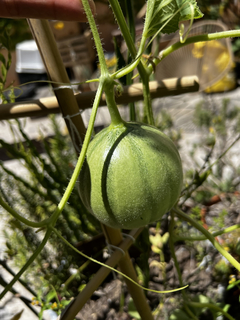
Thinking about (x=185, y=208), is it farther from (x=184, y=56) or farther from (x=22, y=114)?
(x=184, y=56)

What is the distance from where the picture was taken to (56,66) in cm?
57

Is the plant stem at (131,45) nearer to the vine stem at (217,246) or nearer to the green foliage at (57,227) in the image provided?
the vine stem at (217,246)

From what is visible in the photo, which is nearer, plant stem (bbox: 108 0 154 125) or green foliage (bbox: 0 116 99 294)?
plant stem (bbox: 108 0 154 125)

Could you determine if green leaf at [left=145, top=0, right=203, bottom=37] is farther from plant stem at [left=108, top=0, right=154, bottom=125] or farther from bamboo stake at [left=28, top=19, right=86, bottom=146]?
bamboo stake at [left=28, top=19, right=86, bottom=146]

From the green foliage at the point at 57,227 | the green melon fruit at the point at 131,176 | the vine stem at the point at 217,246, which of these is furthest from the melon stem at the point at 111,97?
the green foliage at the point at 57,227

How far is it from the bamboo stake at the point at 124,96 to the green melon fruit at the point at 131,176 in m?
0.18

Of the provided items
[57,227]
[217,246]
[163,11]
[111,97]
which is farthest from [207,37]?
[57,227]

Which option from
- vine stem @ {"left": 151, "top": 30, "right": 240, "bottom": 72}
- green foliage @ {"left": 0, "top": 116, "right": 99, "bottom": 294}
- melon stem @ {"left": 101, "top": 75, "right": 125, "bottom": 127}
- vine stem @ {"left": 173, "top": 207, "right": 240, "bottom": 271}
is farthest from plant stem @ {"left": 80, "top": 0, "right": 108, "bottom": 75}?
Result: green foliage @ {"left": 0, "top": 116, "right": 99, "bottom": 294}

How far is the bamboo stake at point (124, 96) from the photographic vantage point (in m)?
0.62

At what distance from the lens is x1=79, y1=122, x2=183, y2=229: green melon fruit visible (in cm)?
43

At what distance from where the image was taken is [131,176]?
16.6 inches

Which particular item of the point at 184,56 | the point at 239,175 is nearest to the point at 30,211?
the point at 239,175

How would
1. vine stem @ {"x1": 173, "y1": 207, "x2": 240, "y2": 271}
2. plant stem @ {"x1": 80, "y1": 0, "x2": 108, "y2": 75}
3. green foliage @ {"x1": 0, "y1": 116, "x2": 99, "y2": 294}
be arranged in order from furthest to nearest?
green foliage @ {"x1": 0, "y1": 116, "x2": 99, "y2": 294} < vine stem @ {"x1": 173, "y1": 207, "x2": 240, "y2": 271} < plant stem @ {"x1": 80, "y1": 0, "x2": 108, "y2": 75}

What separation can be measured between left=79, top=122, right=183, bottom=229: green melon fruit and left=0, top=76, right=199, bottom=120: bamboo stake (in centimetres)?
18
